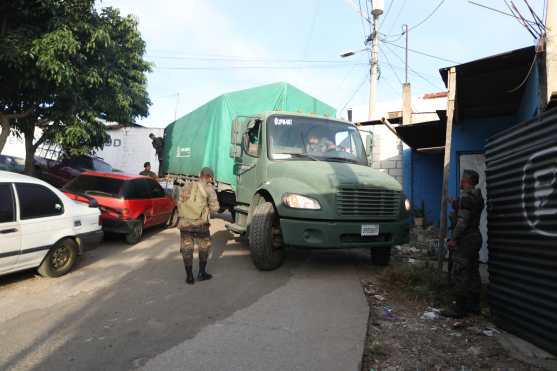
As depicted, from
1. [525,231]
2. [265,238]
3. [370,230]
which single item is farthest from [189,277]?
[525,231]

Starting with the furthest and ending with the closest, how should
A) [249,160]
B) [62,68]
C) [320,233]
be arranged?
[62,68]
[249,160]
[320,233]

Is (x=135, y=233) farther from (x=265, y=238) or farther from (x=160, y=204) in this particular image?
(x=265, y=238)

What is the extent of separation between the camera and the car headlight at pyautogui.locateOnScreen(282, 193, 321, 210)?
15.9 feet

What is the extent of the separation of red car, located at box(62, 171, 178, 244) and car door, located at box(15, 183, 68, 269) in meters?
1.39

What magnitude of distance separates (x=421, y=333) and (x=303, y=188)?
7.38 feet

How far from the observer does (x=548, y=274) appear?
9.54 feet

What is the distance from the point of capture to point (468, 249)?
396cm

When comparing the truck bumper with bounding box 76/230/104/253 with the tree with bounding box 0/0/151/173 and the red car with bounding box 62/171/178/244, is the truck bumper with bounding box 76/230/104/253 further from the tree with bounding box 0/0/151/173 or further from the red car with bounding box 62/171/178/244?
the tree with bounding box 0/0/151/173

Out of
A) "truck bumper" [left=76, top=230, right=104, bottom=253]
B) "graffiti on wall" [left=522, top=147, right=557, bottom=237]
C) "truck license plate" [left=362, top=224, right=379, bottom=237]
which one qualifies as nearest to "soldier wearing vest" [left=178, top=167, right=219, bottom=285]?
"truck bumper" [left=76, top=230, right=104, bottom=253]

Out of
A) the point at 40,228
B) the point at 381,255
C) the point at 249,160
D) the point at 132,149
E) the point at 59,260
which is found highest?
the point at 132,149

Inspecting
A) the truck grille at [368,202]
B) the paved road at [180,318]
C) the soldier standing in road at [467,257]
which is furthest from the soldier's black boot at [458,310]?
the truck grille at [368,202]

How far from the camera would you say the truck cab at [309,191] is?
4.83m

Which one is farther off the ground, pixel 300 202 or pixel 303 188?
pixel 303 188

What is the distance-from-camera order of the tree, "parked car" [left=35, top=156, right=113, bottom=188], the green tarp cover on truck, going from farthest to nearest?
"parked car" [left=35, top=156, right=113, bottom=188], the green tarp cover on truck, the tree
